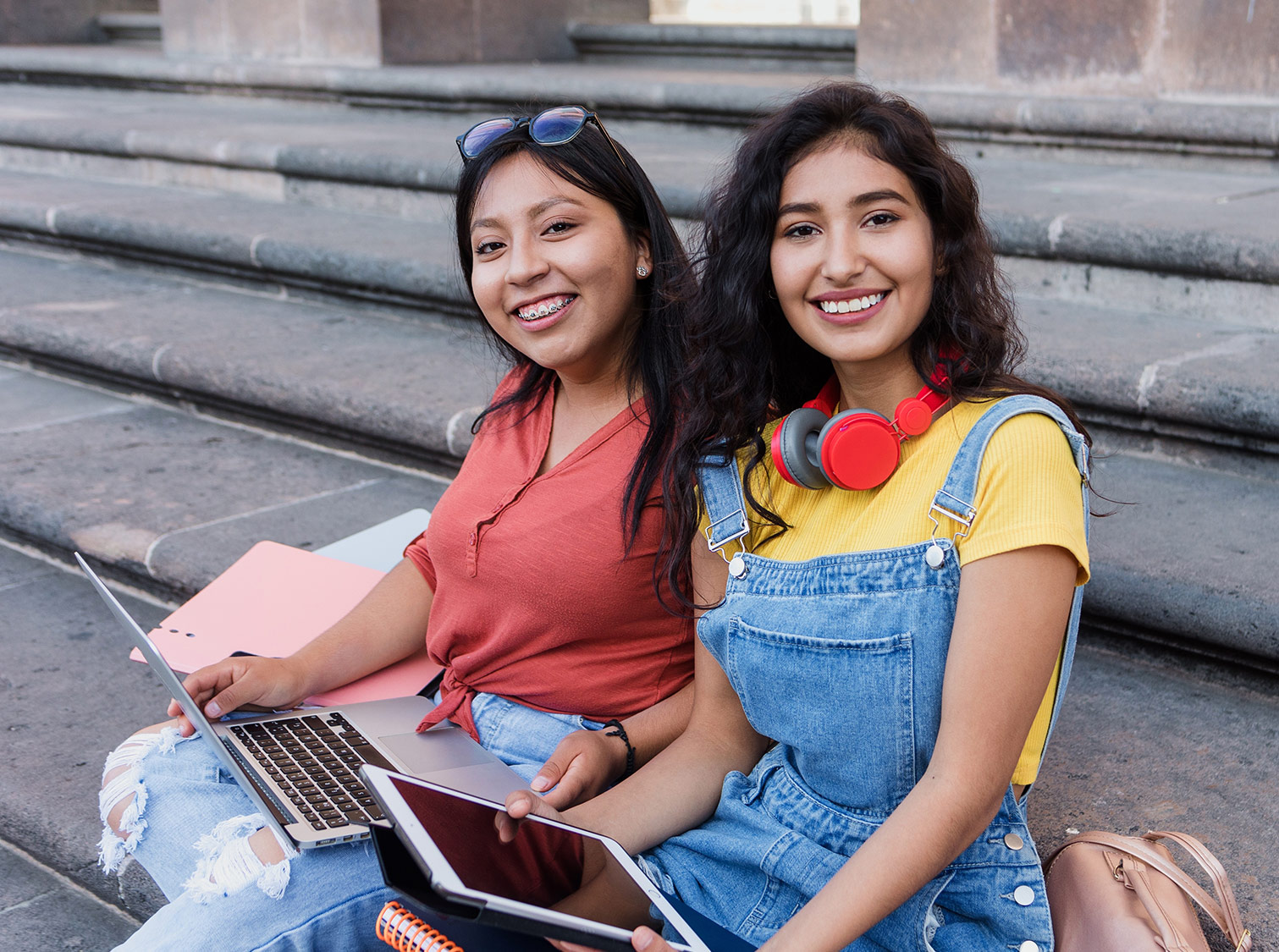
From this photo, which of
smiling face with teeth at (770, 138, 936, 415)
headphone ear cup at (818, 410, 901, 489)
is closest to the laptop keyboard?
headphone ear cup at (818, 410, 901, 489)

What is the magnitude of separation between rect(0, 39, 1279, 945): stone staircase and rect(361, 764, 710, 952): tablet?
1.25 meters

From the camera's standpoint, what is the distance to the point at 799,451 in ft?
5.13

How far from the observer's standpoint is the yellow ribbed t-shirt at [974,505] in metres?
1.35

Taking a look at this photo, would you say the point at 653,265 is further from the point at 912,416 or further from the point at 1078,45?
the point at 1078,45

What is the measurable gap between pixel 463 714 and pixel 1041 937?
0.93m

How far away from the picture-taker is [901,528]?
4.83 feet

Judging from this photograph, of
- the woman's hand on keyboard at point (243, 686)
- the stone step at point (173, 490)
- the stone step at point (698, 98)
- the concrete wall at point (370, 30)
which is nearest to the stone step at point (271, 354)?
the stone step at point (173, 490)

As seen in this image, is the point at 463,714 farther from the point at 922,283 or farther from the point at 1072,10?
the point at 1072,10

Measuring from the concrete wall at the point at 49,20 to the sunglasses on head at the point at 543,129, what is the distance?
10245 mm

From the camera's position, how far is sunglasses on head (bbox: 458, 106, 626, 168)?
1852 millimetres

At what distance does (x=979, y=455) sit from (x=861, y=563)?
20 centimetres

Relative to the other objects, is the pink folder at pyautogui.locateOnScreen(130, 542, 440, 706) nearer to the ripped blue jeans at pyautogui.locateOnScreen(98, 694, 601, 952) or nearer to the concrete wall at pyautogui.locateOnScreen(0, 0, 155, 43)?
the ripped blue jeans at pyautogui.locateOnScreen(98, 694, 601, 952)

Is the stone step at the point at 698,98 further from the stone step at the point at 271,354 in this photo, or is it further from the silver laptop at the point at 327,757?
the silver laptop at the point at 327,757

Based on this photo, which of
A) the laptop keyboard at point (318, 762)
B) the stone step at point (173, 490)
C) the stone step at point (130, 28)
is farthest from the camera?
the stone step at point (130, 28)
